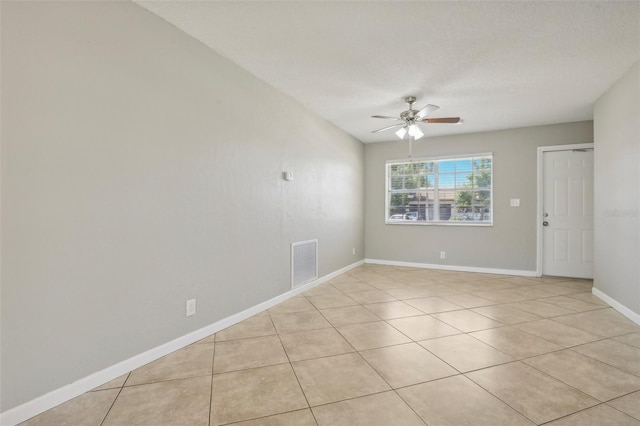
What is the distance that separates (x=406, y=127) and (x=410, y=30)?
1610 millimetres

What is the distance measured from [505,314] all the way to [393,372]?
1849 mm

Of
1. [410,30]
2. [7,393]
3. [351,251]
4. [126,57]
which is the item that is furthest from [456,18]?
[351,251]

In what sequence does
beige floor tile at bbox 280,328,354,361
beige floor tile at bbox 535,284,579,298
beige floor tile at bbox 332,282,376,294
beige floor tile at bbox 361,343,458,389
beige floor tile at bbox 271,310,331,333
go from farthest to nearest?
beige floor tile at bbox 332,282,376,294 → beige floor tile at bbox 535,284,579,298 → beige floor tile at bbox 271,310,331,333 → beige floor tile at bbox 280,328,354,361 → beige floor tile at bbox 361,343,458,389

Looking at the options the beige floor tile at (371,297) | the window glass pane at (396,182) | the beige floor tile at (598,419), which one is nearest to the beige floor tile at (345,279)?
the beige floor tile at (371,297)

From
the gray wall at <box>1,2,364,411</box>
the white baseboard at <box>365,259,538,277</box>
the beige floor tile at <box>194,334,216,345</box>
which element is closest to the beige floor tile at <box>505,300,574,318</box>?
the white baseboard at <box>365,259,538,277</box>

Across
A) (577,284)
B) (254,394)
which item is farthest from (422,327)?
(577,284)

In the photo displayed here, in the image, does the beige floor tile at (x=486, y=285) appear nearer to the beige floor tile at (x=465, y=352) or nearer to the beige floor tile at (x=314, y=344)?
the beige floor tile at (x=465, y=352)

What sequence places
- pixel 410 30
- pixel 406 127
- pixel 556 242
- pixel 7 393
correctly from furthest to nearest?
pixel 556 242
pixel 406 127
pixel 410 30
pixel 7 393

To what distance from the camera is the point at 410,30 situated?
2238 mm

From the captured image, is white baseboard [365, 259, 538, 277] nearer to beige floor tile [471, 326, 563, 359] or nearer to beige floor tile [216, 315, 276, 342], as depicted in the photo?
beige floor tile [471, 326, 563, 359]

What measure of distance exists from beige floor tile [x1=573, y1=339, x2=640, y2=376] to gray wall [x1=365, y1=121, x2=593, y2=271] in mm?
2726

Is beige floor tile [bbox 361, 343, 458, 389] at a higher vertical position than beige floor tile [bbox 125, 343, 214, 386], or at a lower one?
lower

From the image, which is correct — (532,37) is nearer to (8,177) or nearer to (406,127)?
(406,127)

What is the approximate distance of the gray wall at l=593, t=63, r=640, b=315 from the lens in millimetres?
2787
